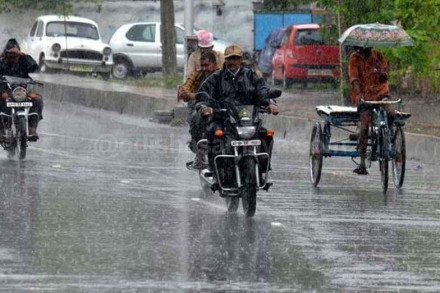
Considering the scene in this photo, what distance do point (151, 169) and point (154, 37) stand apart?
24.6 metres

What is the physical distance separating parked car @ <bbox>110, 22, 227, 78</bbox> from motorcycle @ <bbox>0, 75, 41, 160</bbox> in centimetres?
2265

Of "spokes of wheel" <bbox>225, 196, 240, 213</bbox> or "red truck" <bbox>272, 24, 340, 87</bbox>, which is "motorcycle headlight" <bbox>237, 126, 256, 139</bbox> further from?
"red truck" <bbox>272, 24, 340, 87</bbox>

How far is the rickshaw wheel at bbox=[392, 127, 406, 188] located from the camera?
1531 cm

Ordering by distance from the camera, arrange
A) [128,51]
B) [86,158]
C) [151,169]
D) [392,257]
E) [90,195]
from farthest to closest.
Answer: [128,51], [86,158], [151,169], [90,195], [392,257]

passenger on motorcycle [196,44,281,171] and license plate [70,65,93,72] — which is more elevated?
passenger on motorcycle [196,44,281,171]

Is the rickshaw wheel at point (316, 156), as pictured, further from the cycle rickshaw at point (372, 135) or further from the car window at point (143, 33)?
the car window at point (143, 33)

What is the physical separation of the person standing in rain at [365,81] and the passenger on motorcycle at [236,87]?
2.45 m

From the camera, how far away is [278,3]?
42.5 meters

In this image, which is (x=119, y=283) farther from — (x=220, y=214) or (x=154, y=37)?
(x=154, y=37)

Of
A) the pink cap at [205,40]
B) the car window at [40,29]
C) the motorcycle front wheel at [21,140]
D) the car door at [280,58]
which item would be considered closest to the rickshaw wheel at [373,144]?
the pink cap at [205,40]

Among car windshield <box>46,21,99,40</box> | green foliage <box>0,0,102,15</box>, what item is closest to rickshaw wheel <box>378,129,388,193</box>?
car windshield <box>46,21,99,40</box>

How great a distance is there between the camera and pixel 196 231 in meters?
11.6

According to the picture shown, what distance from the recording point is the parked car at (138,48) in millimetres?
41531

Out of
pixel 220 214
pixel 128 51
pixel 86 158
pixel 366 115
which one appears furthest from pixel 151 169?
pixel 128 51
